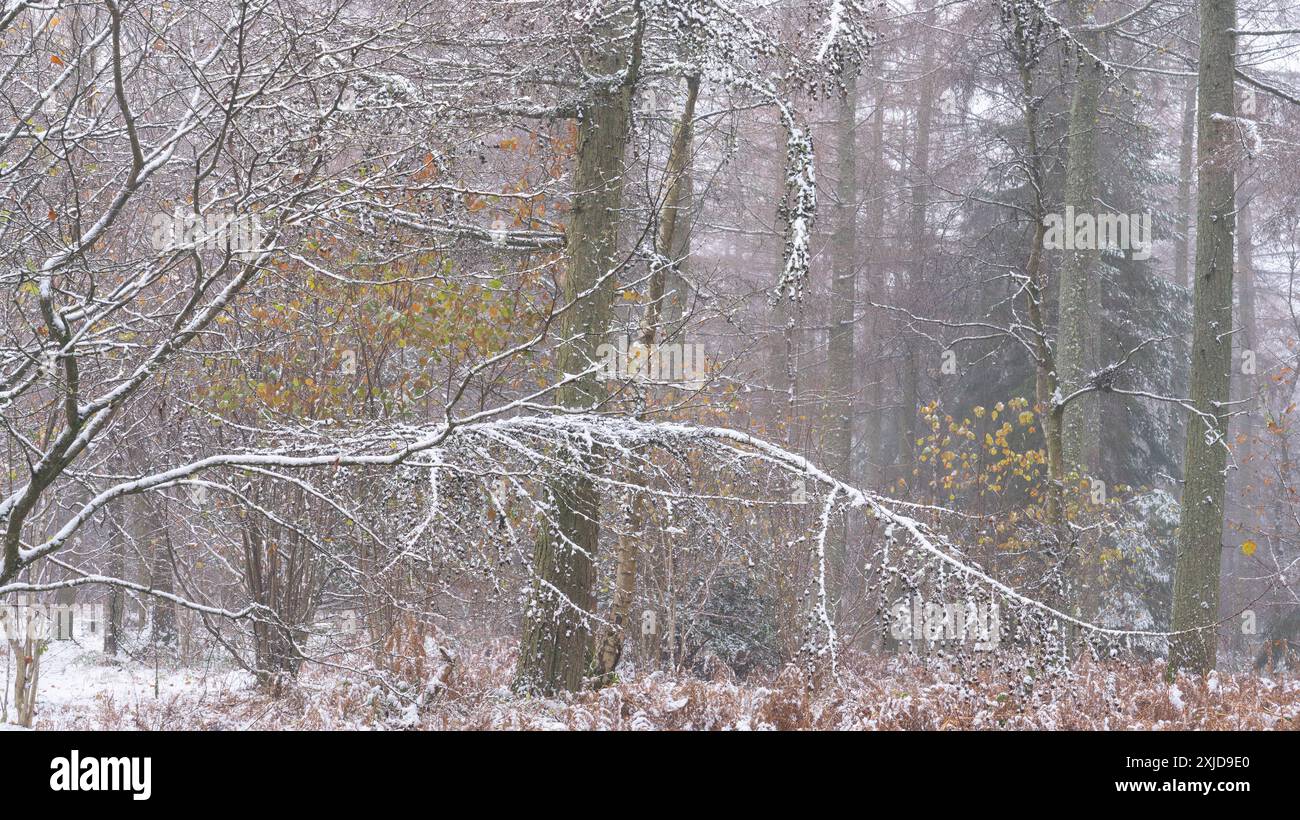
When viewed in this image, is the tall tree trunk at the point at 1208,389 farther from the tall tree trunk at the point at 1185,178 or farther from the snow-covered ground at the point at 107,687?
the tall tree trunk at the point at 1185,178

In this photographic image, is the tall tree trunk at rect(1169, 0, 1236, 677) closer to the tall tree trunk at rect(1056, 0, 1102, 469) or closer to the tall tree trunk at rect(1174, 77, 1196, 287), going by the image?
the tall tree trunk at rect(1056, 0, 1102, 469)

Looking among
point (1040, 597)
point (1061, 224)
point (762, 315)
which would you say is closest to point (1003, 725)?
point (1040, 597)

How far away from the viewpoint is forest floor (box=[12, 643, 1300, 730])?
6645mm

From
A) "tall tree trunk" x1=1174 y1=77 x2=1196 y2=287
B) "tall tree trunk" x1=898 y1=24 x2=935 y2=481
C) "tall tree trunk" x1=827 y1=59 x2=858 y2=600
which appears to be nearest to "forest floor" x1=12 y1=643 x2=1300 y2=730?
"tall tree trunk" x1=827 y1=59 x2=858 y2=600

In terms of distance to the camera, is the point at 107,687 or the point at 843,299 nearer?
the point at 107,687

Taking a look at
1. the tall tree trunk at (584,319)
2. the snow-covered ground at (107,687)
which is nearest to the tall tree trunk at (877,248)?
the tall tree trunk at (584,319)

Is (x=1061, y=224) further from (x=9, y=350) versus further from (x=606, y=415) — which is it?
(x=9, y=350)

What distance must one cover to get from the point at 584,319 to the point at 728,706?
9.52ft

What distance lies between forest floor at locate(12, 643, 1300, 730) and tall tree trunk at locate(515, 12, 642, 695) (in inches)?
13.0

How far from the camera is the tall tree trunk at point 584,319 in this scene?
7250 millimetres

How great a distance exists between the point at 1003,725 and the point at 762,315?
47.0 ft

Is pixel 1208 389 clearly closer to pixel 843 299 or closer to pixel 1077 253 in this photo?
pixel 1077 253

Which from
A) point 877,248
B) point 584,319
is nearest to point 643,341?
point 584,319

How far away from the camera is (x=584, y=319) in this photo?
7.56 metres
